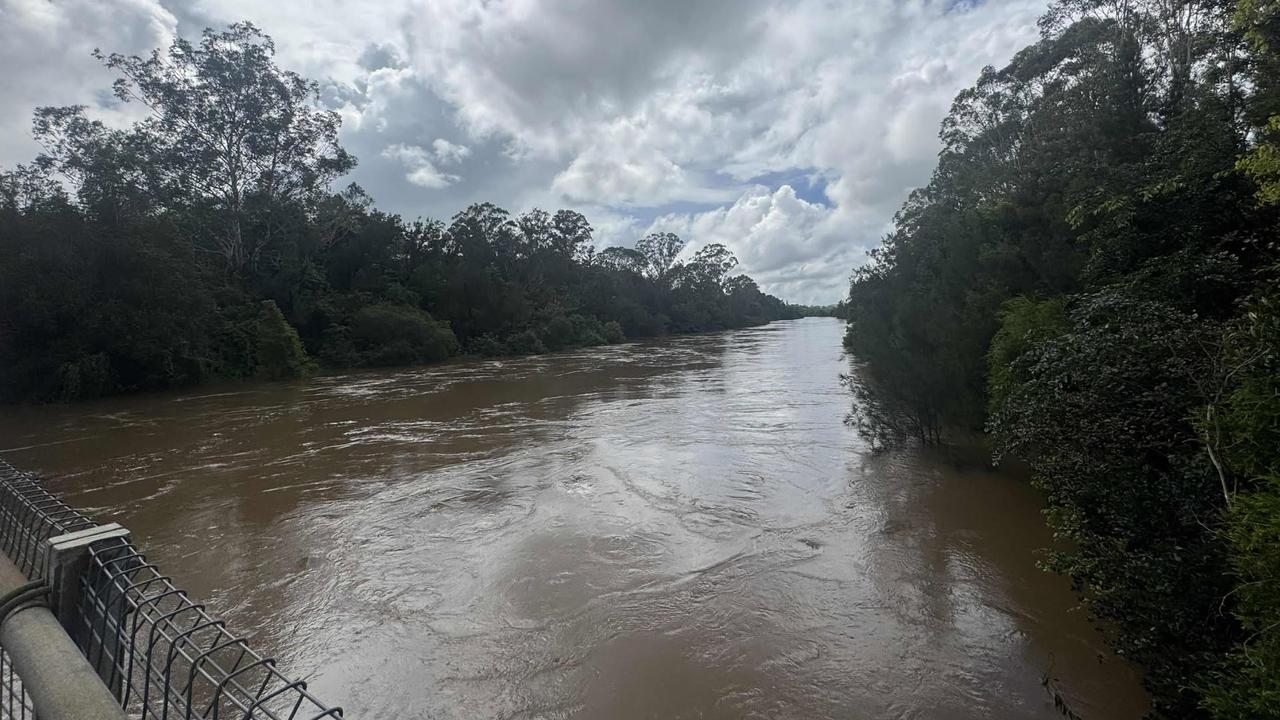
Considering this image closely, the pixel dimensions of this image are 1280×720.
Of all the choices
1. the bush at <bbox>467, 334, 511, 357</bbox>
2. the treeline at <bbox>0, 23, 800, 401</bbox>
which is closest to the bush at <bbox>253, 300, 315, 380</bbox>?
the treeline at <bbox>0, 23, 800, 401</bbox>

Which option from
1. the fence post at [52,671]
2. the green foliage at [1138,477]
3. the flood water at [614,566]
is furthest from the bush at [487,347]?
the fence post at [52,671]

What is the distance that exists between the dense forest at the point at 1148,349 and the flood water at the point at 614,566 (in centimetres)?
106

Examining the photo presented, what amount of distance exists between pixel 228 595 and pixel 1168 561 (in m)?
7.98

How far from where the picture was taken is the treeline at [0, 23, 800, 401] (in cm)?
1977

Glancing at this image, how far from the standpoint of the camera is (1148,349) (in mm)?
4527

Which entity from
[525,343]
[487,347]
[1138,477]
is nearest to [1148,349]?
[1138,477]

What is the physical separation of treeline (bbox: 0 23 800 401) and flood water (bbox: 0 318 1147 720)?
8034 millimetres

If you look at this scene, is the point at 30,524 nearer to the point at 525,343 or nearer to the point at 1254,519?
the point at 1254,519

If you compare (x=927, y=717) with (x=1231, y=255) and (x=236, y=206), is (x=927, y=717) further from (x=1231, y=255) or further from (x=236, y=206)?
(x=236, y=206)

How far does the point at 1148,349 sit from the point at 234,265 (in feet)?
129

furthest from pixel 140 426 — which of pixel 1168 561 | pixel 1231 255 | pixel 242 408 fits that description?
pixel 1231 255

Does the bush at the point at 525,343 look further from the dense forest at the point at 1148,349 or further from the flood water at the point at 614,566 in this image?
the dense forest at the point at 1148,349

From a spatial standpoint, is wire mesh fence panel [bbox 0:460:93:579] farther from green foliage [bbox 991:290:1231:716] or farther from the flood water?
green foliage [bbox 991:290:1231:716]

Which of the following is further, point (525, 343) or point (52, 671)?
point (525, 343)
